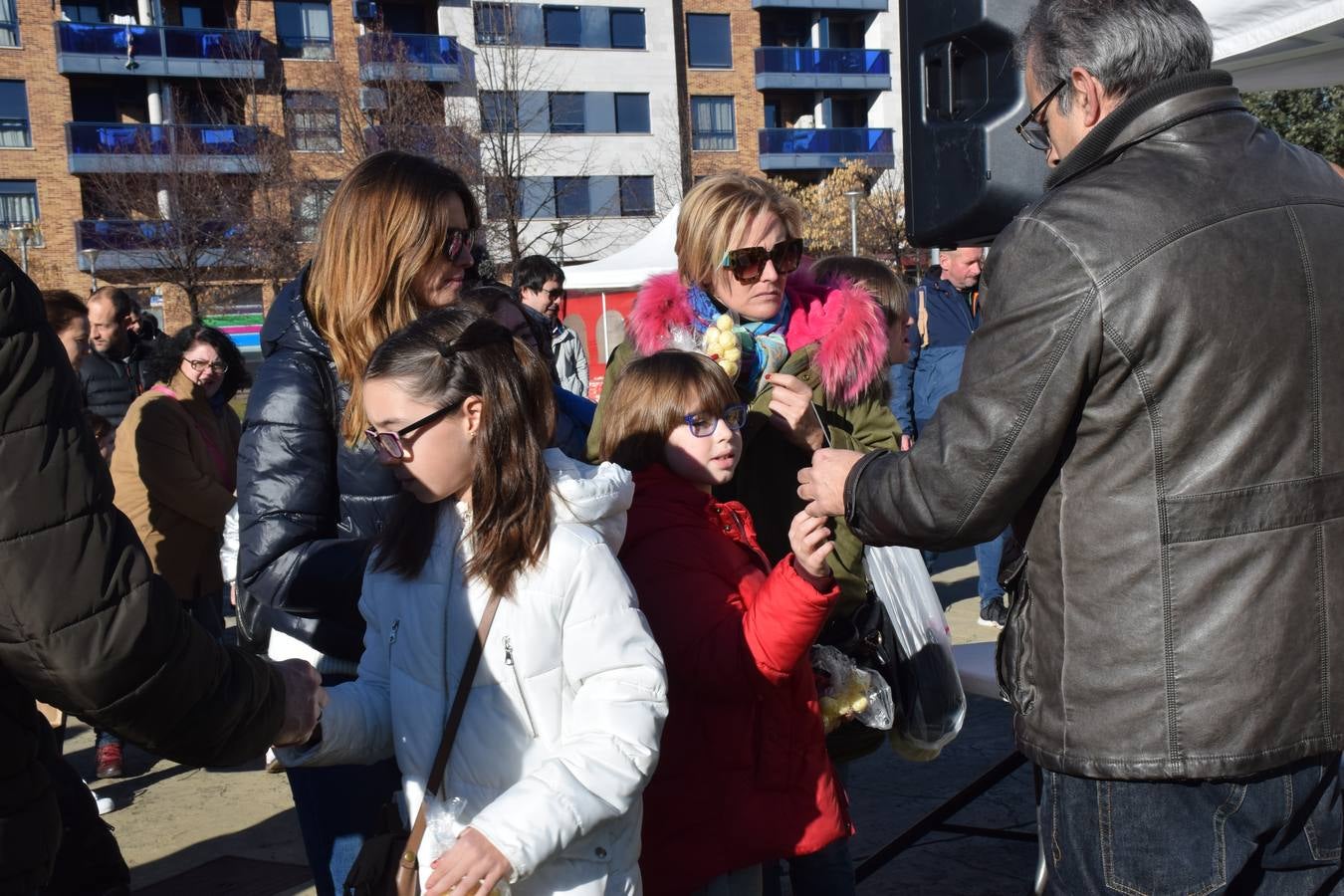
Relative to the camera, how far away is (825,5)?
44812mm

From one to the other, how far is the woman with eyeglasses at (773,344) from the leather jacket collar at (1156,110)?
1101mm

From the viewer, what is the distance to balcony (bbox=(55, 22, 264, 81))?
3666cm

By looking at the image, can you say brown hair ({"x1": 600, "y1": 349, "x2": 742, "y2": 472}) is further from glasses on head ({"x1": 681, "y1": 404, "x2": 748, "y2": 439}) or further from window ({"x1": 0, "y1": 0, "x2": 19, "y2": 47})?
window ({"x1": 0, "y1": 0, "x2": 19, "y2": 47})

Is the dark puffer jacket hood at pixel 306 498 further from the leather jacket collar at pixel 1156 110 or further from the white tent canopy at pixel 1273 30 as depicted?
the white tent canopy at pixel 1273 30

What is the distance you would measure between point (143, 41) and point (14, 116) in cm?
506

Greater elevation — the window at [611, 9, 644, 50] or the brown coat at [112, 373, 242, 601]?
the window at [611, 9, 644, 50]

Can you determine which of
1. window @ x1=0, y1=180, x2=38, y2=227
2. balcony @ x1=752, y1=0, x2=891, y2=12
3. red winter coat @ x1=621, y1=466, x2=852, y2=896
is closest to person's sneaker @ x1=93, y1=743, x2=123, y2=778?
red winter coat @ x1=621, y1=466, x2=852, y2=896

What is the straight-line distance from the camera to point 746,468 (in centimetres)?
321

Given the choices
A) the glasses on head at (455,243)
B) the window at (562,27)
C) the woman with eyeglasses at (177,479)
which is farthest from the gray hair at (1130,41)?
the window at (562,27)

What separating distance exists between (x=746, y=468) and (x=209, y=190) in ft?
104

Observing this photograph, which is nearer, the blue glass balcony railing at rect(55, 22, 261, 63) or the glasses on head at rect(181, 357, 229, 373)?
the glasses on head at rect(181, 357, 229, 373)

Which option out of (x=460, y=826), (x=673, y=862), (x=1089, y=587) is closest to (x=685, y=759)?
(x=673, y=862)

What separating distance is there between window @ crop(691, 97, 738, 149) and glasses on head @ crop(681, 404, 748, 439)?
4218 centimetres

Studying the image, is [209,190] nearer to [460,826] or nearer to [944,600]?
[944,600]
